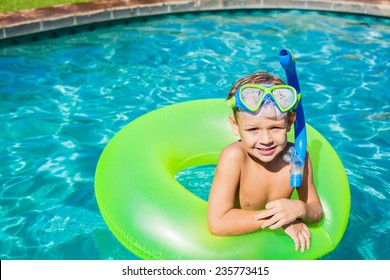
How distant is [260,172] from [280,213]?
1.02 ft

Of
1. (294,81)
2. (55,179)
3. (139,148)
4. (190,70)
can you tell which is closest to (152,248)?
(139,148)

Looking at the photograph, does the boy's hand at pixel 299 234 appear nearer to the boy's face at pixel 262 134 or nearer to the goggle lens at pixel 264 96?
the boy's face at pixel 262 134

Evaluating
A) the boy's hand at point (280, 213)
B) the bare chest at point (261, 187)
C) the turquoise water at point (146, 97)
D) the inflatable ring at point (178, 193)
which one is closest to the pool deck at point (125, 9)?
the turquoise water at point (146, 97)

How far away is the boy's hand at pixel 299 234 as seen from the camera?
3106 mm

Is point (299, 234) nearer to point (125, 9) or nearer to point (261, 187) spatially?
point (261, 187)

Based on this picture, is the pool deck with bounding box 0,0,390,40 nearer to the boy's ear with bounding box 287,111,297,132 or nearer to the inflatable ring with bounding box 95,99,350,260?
the inflatable ring with bounding box 95,99,350,260

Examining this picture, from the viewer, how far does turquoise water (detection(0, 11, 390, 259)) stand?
429 cm

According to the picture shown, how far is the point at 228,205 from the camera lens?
9.98 feet

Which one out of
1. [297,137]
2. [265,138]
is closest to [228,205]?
[265,138]

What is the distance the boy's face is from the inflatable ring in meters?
0.46

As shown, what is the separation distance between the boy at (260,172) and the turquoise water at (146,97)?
0.95m

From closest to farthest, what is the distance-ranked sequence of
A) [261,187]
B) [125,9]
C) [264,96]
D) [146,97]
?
[264,96], [261,187], [146,97], [125,9]

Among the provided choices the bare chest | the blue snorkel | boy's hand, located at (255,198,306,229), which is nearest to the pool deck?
the bare chest

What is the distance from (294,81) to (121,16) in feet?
20.6
